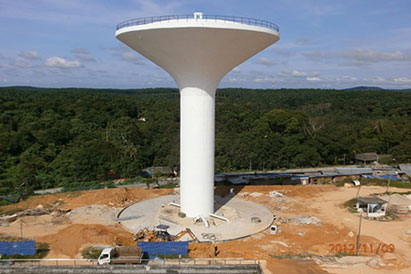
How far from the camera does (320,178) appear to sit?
37688mm

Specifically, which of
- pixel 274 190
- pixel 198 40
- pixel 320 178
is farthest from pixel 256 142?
pixel 198 40

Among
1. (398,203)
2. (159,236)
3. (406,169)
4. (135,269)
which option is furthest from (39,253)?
(406,169)

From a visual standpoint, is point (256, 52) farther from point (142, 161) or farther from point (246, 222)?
point (142, 161)

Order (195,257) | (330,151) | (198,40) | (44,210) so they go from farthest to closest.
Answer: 1. (330,151)
2. (44,210)
3. (198,40)
4. (195,257)

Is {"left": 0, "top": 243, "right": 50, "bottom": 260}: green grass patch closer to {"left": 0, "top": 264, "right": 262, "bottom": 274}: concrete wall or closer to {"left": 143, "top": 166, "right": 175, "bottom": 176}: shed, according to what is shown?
{"left": 0, "top": 264, "right": 262, "bottom": 274}: concrete wall

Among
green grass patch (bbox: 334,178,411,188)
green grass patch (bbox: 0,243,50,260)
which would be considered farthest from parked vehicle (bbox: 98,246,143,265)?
green grass patch (bbox: 334,178,411,188)

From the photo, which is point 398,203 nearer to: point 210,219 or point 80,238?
point 210,219

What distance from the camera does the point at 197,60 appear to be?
65.5 ft

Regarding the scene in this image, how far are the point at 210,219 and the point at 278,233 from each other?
14.9 ft

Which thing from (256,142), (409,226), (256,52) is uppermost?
(256,52)

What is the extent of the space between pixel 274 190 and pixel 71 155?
93.9 feet

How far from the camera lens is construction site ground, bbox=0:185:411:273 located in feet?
57.0
